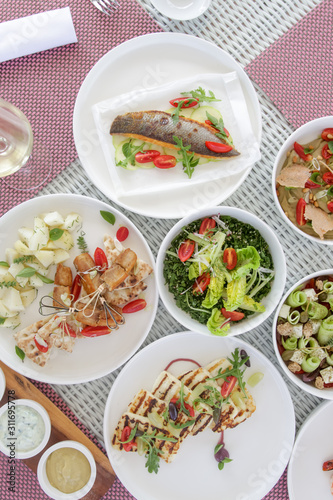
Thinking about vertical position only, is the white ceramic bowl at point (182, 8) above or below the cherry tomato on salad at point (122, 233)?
above

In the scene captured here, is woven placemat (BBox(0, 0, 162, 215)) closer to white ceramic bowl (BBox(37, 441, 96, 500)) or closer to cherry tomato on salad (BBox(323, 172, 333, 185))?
cherry tomato on salad (BBox(323, 172, 333, 185))

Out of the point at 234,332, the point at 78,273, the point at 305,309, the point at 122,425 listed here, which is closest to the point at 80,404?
the point at 122,425

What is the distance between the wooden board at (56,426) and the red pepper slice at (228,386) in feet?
2.41

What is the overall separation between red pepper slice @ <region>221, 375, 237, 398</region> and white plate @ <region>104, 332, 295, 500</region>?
0.31 ft

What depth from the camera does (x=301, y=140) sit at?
7.21 feet

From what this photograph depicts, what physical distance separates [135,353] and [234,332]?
563mm

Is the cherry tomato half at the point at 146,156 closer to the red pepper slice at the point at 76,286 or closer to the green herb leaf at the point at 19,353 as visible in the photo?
the red pepper slice at the point at 76,286

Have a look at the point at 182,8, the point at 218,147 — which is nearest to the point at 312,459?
the point at 218,147

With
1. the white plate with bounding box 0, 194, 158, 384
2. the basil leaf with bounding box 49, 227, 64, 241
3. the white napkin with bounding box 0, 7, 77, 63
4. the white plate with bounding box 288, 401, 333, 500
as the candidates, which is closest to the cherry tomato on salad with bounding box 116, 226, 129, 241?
the white plate with bounding box 0, 194, 158, 384

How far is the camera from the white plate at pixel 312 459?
7.58 feet

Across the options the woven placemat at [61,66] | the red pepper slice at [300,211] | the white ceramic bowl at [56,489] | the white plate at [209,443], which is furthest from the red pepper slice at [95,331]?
the red pepper slice at [300,211]

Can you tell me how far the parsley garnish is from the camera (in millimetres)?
2084

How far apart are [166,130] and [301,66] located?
2.74ft

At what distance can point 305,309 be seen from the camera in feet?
7.15
